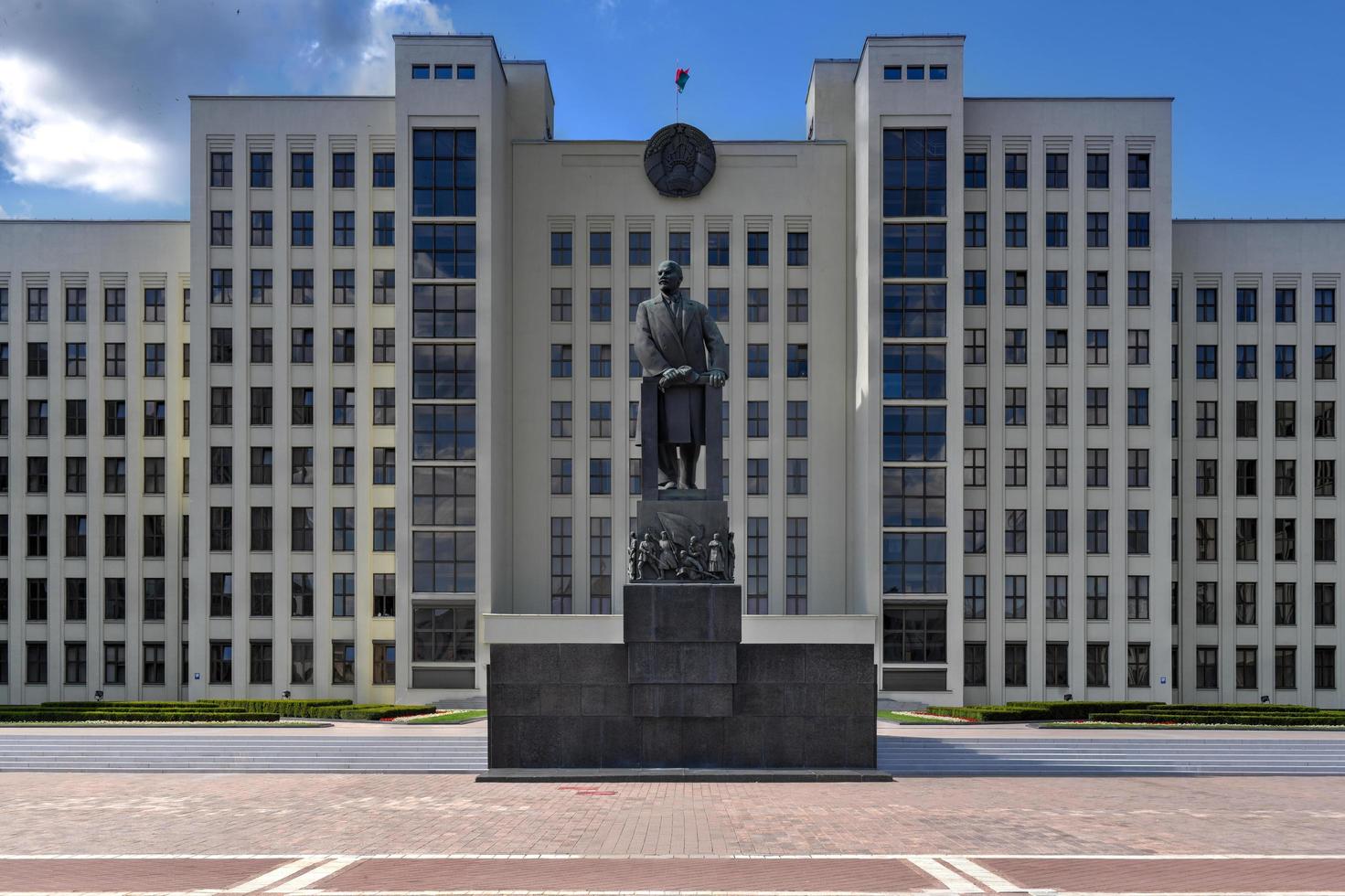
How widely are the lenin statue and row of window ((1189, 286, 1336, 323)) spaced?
119 feet

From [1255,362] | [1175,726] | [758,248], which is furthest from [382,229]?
[1255,362]

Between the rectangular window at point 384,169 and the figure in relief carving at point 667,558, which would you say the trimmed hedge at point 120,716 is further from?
the rectangular window at point 384,169

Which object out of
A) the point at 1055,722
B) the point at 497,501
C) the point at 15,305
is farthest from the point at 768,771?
the point at 15,305

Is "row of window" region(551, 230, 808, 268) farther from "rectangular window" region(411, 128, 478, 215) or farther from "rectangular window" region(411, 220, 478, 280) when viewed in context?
"rectangular window" region(411, 128, 478, 215)

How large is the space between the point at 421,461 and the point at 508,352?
700 centimetres

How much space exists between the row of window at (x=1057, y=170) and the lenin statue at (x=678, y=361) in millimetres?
29989

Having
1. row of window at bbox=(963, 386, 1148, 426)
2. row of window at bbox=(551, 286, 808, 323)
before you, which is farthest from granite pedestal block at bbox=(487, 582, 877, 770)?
row of window at bbox=(551, 286, 808, 323)

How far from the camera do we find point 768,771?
70.7 feet

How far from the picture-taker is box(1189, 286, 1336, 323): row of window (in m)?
50.4

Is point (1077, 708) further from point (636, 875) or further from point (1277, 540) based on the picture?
point (636, 875)

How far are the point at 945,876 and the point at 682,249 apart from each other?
40.5 metres

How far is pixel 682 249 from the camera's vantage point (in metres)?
50.7

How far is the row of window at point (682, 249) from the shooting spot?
50.6 m

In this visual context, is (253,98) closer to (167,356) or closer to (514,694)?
(167,356)
